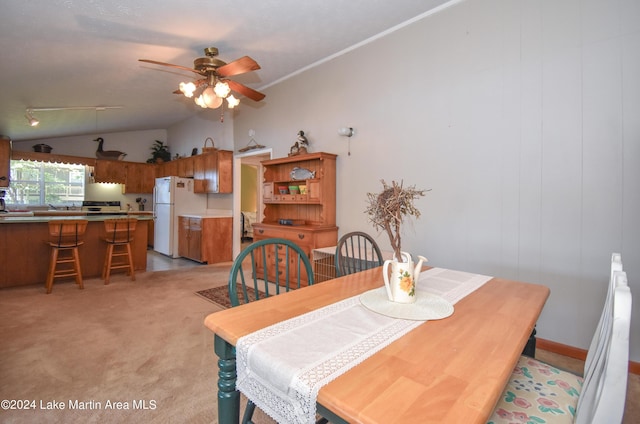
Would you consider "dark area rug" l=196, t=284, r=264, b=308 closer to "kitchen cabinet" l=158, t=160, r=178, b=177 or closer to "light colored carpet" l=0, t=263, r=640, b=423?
"light colored carpet" l=0, t=263, r=640, b=423

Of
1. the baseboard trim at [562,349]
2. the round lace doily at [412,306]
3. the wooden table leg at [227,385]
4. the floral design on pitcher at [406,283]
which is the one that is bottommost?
the baseboard trim at [562,349]

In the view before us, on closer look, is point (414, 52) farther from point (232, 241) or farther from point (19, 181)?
point (19, 181)

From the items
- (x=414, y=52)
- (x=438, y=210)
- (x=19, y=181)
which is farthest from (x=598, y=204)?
(x=19, y=181)

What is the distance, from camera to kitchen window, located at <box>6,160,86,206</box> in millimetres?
6477

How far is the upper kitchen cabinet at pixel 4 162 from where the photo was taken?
17.4 ft

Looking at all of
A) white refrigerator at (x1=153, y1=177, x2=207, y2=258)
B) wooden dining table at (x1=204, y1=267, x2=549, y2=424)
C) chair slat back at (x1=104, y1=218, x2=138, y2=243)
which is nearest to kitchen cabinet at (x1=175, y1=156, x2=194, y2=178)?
white refrigerator at (x1=153, y1=177, x2=207, y2=258)

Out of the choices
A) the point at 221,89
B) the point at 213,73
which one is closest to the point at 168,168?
the point at 213,73

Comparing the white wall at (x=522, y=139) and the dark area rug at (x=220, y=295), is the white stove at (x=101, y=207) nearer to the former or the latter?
the dark area rug at (x=220, y=295)

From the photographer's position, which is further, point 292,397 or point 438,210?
point 438,210

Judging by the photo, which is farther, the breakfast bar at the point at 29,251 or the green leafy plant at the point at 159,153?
the green leafy plant at the point at 159,153

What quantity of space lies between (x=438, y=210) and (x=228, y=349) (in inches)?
97.8

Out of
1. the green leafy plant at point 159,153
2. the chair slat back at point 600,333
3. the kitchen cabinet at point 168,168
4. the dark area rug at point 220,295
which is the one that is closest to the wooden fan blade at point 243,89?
the dark area rug at point 220,295

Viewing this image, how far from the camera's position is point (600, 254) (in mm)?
2137

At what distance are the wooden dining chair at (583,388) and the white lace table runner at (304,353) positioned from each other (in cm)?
43
